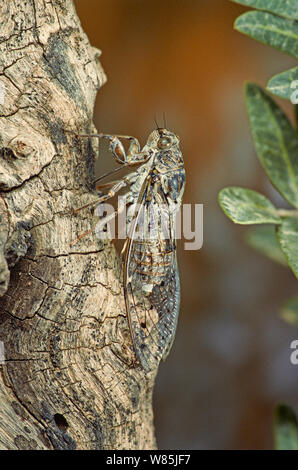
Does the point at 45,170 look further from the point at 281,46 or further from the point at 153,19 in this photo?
the point at 153,19

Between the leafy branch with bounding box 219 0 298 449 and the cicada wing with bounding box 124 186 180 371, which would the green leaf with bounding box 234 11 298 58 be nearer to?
the leafy branch with bounding box 219 0 298 449

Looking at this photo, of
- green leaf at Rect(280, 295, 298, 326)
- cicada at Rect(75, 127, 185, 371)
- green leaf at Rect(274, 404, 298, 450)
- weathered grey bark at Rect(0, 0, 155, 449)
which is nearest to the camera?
weathered grey bark at Rect(0, 0, 155, 449)

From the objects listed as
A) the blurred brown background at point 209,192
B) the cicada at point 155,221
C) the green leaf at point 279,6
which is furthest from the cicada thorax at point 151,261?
the blurred brown background at point 209,192

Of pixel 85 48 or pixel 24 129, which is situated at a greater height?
pixel 85 48

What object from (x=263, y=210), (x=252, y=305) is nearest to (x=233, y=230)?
(x=252, y=305)

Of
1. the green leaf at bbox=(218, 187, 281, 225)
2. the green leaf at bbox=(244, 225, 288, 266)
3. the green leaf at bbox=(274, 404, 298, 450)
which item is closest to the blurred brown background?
the green leaf at bbox=(244, 225, 288, 266)
